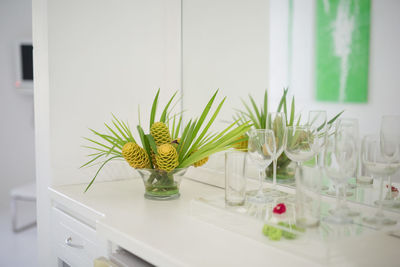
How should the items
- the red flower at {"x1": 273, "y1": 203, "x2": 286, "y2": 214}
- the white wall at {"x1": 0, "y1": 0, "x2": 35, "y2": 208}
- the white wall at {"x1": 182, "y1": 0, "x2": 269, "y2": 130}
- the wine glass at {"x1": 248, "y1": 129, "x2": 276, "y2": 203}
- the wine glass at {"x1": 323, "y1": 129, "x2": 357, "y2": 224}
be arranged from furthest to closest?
the white wall at {"x1": 0, "y1": 0, "x2": 35, "y2": 208}
the white wall at {"x1": 182, "y1": 0, "x2": 269, "y2": 130}
the wine glass at {"x1": 248, "y1": 129, "x2": 276, "y2": 203}
the red flower at {"x1": 273, "y1": 203, "x2": 286, "y2": 214}
the wine glass at {"x1": 323, "y1": 129, "x2": 357, "y2": 224}

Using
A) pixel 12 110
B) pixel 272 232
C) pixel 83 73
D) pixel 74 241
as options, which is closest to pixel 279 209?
pixel 272 232

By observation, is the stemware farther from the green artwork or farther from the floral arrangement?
the floral arrangement

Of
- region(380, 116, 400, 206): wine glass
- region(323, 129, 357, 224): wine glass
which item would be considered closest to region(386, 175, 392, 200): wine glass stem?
region(380, 116, 400, 206): wine glass

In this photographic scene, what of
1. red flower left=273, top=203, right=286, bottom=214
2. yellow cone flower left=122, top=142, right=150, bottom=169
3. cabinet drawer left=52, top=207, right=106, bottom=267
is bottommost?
cabinet drawer left=52, top=207, right=106, bottom=267

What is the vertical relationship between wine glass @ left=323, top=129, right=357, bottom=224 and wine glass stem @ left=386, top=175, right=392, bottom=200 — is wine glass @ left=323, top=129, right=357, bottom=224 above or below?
above

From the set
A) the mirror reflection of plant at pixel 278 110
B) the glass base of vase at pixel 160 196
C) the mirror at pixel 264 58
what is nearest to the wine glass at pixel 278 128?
the mirror reflection of plant at pixel 278 110

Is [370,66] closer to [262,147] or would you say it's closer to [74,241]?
[262,147]

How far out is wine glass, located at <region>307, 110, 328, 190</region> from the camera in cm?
129

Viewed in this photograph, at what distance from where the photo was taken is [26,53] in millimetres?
4145

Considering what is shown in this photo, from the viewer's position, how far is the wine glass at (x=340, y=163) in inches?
41.1

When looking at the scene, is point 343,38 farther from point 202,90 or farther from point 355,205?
point 202,90

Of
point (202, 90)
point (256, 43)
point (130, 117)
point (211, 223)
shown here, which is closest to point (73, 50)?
point (130, 117)

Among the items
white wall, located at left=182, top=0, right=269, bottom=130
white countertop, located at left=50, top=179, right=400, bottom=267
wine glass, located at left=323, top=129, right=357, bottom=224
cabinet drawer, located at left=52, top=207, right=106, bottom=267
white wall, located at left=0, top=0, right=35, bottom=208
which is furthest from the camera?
white wall, located at left=0, top=0, right=35, bottom=208

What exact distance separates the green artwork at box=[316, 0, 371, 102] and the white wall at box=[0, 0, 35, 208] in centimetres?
352
